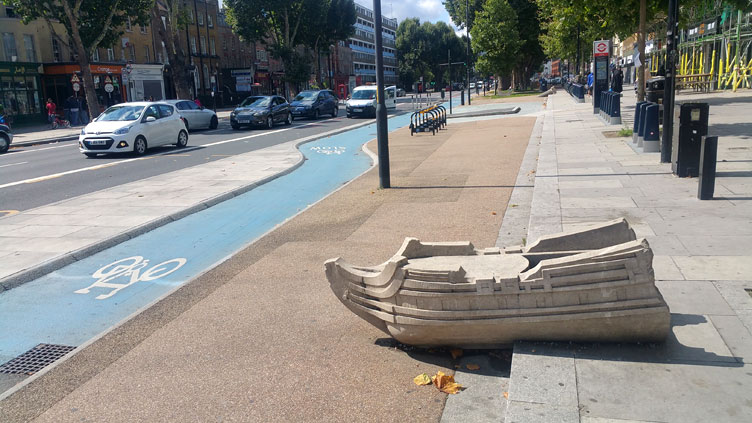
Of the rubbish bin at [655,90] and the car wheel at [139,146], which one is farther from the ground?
the rubbish bin at [655,90]

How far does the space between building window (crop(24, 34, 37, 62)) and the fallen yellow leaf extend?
4495 centimetres

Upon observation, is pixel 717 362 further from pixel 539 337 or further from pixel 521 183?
pixel 521 183

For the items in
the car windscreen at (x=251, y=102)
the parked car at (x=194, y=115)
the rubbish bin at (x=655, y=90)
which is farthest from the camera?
the car windscreen at (x=251, y=102)

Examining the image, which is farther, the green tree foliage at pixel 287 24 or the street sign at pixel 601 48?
the green tree foliage at pixel 287 24

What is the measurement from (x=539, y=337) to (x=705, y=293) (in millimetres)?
1608

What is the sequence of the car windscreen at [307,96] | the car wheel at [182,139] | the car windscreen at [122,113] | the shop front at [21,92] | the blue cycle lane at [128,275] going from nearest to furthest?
the blue cycle lane at [128,275]
the car windscreen at [122,113]
the car wheel at [182,139]
the car windscreen at [307,96]
the shop front at [21,92]

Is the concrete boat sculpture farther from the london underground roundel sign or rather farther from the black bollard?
the london underground roundel sign

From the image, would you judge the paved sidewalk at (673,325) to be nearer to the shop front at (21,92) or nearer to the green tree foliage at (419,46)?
the shop front at (21,92)

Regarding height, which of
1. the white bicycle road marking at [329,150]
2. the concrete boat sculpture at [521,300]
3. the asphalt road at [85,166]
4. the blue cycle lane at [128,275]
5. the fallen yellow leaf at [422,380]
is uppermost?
the concrete boat sculpture at [521,300]

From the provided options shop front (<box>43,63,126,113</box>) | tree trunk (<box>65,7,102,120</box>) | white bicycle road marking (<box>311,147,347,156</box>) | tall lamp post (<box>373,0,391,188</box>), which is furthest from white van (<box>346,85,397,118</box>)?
tall lamp post (<box>373,0,391,188</box>)

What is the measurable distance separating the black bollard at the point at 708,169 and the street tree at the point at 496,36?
47885 mm

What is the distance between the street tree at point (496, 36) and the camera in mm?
52969

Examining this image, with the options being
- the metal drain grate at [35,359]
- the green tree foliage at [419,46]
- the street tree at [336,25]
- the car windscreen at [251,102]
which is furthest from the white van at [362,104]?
the green tree foliage at [419,46]

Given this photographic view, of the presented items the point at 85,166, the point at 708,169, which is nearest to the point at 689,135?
the point at 708,169
